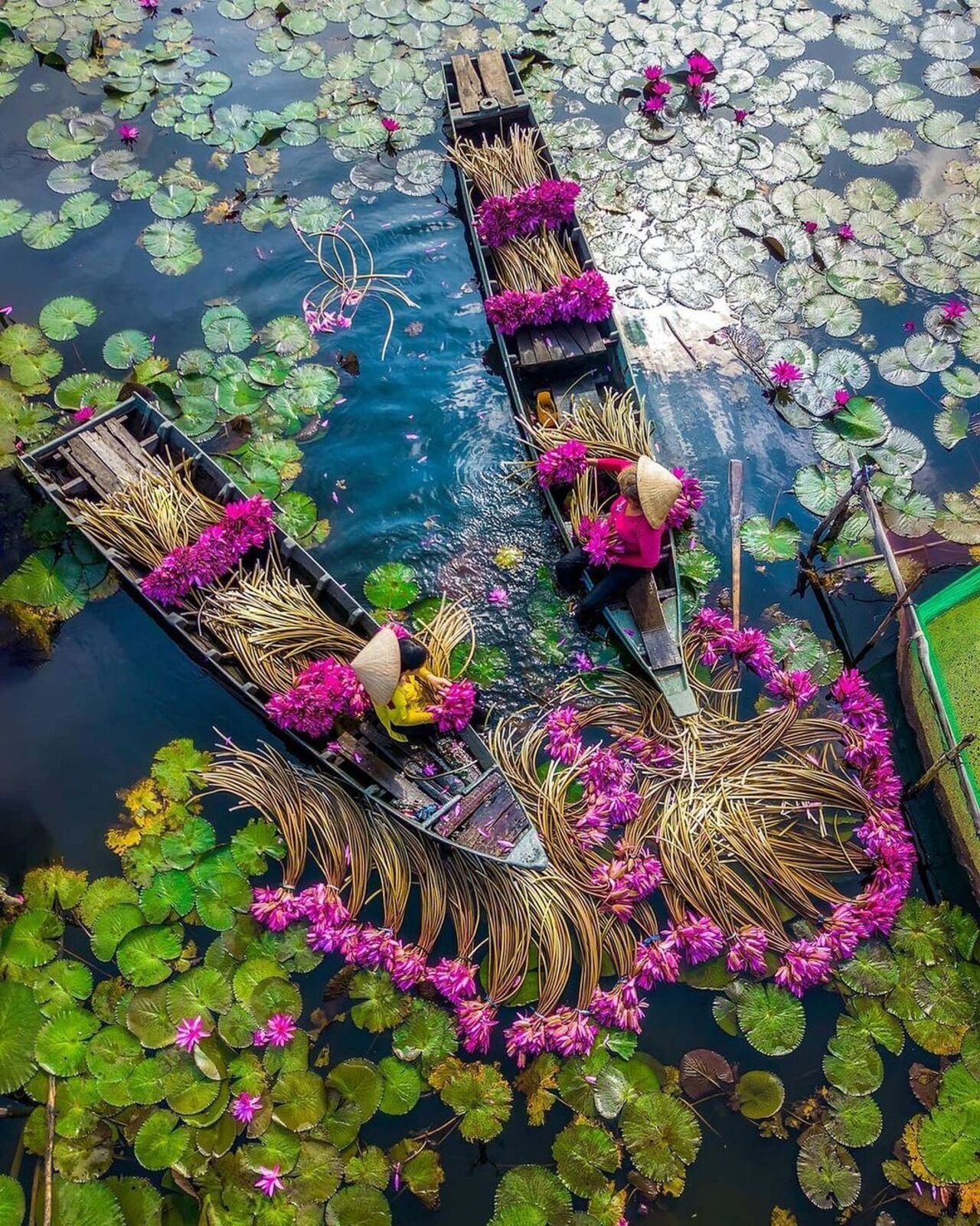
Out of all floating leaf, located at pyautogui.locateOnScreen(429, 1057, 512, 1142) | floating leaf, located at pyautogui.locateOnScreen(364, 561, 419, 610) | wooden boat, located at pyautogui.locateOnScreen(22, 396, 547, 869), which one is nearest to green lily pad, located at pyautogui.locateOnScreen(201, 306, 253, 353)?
wooden boat, located at pyautogui.locateOnScreen(22, 396, 547, 869)

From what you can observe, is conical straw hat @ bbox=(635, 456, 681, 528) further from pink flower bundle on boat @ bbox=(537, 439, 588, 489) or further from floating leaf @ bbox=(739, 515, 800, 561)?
floating leaf @ bbox=(739, 515, 800, 561)

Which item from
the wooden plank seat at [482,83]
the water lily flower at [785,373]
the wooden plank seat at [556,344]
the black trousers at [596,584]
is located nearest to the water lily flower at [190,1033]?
the black trousers at [596,584]

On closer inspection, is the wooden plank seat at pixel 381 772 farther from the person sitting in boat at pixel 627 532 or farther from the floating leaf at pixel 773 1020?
the floating leaf at pixel 773 1020

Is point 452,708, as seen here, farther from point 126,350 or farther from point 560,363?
point 126,350

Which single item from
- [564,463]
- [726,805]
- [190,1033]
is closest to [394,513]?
[564,463]

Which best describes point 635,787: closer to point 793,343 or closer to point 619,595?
point 619,595

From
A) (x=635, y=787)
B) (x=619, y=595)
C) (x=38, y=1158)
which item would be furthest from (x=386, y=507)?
(x=38, y=1158)
